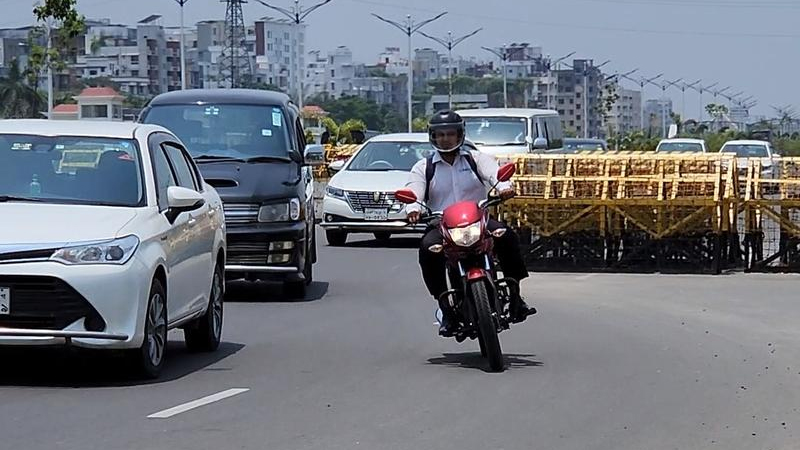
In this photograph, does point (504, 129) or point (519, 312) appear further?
point (504, 129)

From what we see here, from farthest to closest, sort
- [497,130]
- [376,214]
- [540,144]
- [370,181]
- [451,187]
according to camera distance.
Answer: [497,130] → [540,144] → [370,181] → [376,214] → [451,187]

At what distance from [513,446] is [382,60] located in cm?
17833

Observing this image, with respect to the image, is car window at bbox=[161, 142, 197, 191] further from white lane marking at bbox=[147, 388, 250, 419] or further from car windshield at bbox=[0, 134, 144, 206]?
white lane marking at bbox=[147, 388, 250, 419]

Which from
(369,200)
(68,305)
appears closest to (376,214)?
(369,200)

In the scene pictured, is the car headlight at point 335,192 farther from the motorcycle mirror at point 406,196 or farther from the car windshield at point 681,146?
the car windshield at point 681,146

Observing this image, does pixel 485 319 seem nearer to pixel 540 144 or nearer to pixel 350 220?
pixel 350 220

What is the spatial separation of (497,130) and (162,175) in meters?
18.7

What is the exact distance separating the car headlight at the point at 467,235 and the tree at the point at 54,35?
125 ft

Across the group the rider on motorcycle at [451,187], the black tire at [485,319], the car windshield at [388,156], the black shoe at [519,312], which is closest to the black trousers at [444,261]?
the rider on motorcycle at [451,187]

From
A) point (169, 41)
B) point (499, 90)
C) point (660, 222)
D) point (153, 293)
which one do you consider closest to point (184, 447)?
point (153, 293)

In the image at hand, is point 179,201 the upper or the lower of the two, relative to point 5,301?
upper

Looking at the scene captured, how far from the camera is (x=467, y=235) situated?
1052 cm

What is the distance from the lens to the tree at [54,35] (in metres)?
46.8

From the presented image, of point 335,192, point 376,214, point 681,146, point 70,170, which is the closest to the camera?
point 70,170
